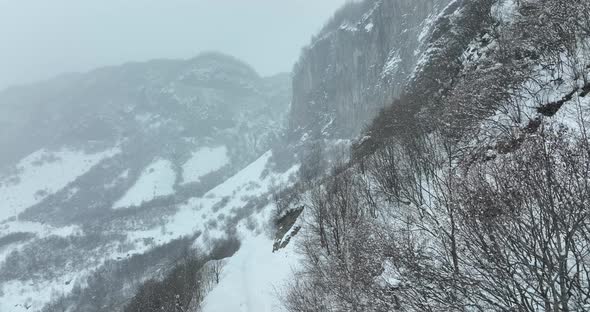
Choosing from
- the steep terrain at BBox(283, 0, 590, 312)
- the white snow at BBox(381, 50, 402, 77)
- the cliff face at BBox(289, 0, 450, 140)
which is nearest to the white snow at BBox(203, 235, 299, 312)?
the steep terrain at BBox(283, 0, 590, 312)

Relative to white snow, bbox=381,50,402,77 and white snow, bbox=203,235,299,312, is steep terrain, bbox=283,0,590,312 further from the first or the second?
white snow, bbox=381,50,402,77

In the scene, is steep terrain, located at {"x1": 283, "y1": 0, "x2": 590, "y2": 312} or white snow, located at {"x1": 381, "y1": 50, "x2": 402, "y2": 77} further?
white snow, located at {"x1": 381, "y1": 50, "x2": 402, "y2": 77}

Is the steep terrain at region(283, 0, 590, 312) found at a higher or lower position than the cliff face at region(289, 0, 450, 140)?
lower

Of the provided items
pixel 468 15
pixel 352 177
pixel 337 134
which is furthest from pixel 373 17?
pixel 352 177

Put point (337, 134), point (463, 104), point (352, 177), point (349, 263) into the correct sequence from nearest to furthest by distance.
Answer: point (349, 263) < point (463, 104) < point (352, 177) < point (337, 134)

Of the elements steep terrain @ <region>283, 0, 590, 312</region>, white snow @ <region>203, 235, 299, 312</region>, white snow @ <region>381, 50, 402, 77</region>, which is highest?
white snow @ <region>381, 50, 402, 77</region>

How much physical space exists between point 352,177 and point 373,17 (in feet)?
481

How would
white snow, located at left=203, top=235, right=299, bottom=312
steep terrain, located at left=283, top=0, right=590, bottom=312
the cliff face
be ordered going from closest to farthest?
steep terrain, located at left=283, top=0, right=590, bottom=312
white snow, located at left=203, top=235, right=299, bottom=312
the cliff face

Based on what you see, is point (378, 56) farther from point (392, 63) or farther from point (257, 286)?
point (257, 286)

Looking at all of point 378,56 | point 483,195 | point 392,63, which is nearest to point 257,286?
point 483,195

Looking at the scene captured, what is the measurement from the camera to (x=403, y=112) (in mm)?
52188

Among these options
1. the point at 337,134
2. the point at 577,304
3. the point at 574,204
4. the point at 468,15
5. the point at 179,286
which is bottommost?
the point at 179,286

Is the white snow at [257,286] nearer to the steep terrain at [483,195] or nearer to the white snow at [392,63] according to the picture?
the steep terrain at [483,195]

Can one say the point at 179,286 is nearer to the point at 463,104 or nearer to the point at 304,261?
the point at 304,261
